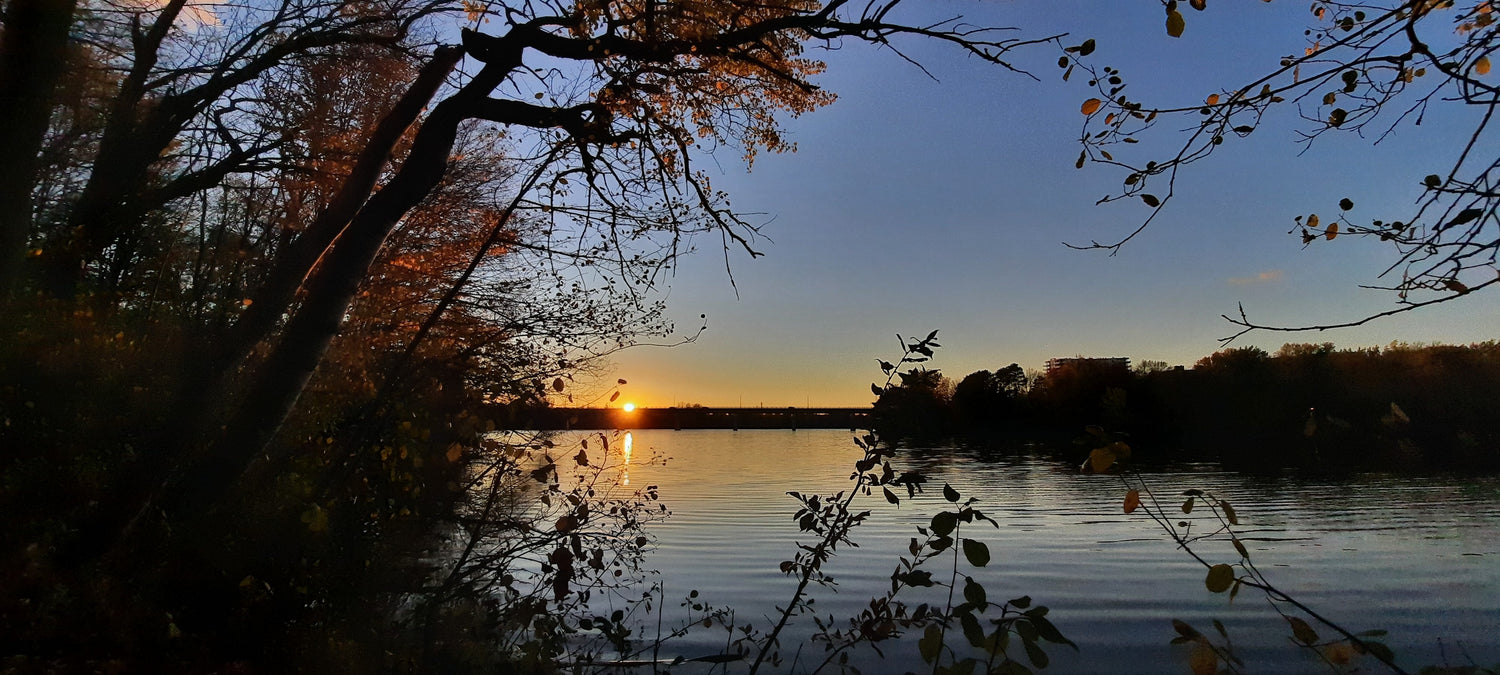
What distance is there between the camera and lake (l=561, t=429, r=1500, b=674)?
8.98m

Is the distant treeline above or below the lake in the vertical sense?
above

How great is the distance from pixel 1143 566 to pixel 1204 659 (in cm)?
1251

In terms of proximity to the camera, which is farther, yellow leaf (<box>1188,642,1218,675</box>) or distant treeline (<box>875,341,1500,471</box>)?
distant treeline (<box>875,341,1500,471</box>)

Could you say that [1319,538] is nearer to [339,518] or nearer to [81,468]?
[339,518]

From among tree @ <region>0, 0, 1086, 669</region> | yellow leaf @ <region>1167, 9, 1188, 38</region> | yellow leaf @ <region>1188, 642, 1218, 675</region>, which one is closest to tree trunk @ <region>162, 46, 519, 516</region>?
tree @ <region>0, 0, 1086, 669</region>

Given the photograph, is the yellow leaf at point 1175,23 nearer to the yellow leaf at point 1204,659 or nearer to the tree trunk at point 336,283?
the yellow leaf at point 1204,659

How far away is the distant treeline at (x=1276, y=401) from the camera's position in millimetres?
3834

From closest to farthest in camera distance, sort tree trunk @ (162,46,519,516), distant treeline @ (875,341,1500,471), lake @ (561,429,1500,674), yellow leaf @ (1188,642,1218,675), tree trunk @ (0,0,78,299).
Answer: yellow leaf @ (1188,642,1218,675), distant treeline @ (875,341,1500,471), tree trunk @ (162,46,519,516), tree trunk @ (0,0,78,299), lake @ (561,429,1500,674)

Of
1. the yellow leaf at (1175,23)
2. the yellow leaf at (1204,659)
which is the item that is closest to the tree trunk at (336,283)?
the yellow leaf at (1175,23)

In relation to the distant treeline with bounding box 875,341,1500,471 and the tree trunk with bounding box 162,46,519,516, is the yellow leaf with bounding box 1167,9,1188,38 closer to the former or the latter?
the distant treeline with bounding box 875,341,1500,471

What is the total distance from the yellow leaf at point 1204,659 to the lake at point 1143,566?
4.60ft

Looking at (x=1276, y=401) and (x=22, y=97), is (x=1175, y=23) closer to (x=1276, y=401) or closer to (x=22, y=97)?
(x=22, y=97)

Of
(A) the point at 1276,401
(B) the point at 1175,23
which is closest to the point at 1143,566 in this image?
(B) the point at 1175,23

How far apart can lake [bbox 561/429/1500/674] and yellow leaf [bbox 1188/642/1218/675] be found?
1401 mm
